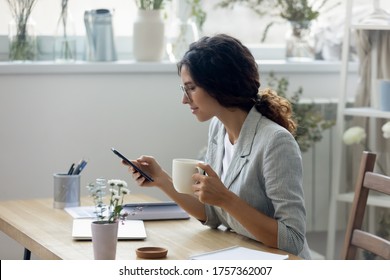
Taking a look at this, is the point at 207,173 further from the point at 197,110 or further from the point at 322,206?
the point at 322,206

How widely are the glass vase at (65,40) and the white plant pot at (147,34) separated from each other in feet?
0.81

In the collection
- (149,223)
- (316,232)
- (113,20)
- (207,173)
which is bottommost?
(316,232)

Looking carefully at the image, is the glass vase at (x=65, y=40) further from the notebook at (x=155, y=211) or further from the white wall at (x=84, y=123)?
the notebook at (x=155, y=211)

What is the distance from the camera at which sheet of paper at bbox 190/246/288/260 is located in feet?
5.69

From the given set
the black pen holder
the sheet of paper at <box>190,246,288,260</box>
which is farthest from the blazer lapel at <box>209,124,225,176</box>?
the sheet of paper at <box>190,246,288,260</box>

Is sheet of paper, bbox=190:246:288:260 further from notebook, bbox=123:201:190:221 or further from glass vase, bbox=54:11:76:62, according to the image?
glass vase, bbox=54:11:76:62

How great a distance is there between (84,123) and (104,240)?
160 centimetres

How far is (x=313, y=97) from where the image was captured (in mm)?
3729

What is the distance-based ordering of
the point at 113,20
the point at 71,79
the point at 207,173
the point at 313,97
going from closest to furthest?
the point at 207,173
the point at 71,79
the point at 113,20
the point at 313,97

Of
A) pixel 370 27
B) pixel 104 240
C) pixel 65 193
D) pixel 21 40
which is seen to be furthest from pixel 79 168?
pixel 370 27

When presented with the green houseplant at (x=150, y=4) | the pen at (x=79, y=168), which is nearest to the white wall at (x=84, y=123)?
the green houseplant at (x=150, y=4)
